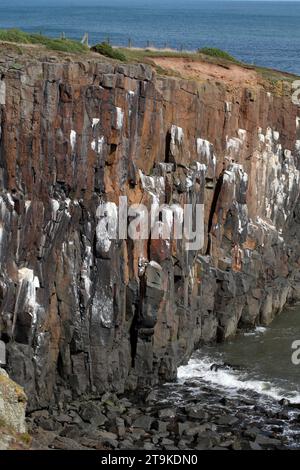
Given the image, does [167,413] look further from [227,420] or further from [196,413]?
[227,420]

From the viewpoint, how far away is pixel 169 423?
43375 millimetres

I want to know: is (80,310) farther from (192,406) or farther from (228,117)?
(228,117)

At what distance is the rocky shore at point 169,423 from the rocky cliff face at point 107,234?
6.86 feet

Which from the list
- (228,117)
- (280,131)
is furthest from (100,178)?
(280,131)

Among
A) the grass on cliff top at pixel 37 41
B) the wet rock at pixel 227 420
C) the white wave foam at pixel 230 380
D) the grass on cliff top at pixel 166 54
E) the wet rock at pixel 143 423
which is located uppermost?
the grass on cliff top at pixel 37 41

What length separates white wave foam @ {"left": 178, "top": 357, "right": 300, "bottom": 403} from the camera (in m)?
48.8

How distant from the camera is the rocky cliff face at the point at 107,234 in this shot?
43531mm

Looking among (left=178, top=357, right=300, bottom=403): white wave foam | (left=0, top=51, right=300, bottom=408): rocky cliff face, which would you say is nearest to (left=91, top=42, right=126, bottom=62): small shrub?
(left=0, top=51, right=300, bottom=408): rocky cliff face

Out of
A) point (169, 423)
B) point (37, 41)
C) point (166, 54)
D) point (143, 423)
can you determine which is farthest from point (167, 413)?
point (166, 54)

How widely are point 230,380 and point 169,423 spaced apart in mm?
7836

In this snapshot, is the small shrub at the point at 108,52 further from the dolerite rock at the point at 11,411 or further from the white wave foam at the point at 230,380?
the dolerite rock at the point at 11,411

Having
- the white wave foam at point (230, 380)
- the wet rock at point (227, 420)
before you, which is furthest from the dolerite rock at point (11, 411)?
the white wave foam at point (230, 380)

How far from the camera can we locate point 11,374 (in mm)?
42750

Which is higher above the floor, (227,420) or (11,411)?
(11,411)
